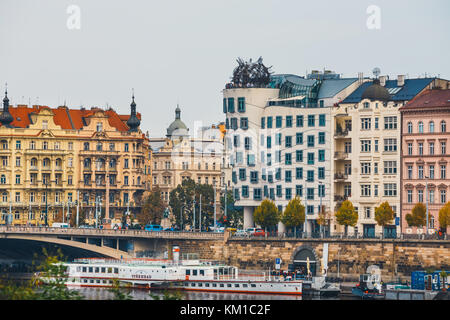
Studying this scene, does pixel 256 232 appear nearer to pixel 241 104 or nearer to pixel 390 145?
pixel 241 104

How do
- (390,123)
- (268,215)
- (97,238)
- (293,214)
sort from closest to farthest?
(390,123) < (293,214) < (268,215) < (97,238)

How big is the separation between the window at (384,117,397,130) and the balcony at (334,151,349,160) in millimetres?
5882

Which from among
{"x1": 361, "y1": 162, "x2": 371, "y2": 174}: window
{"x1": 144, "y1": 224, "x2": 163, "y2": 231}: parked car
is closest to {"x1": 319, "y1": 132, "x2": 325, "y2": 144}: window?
{"x1": 361, "y1": 162, "x2": 371, "y2": 174}: window

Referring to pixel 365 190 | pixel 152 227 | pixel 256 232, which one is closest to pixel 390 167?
pixel 365 190

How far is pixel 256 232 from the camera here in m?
158

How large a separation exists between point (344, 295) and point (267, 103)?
37.2 metres

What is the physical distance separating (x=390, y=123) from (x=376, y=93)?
443cm

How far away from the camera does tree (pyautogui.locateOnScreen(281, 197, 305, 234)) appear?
157 meters

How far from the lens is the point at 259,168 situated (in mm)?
165125

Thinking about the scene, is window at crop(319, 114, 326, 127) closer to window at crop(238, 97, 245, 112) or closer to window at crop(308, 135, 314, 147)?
window at crop(308, 135, 314, 147)

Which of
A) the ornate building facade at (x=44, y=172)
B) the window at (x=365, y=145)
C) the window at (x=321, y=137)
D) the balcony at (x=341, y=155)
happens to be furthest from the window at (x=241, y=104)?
the ornate building facade at (x=44, y=172)
